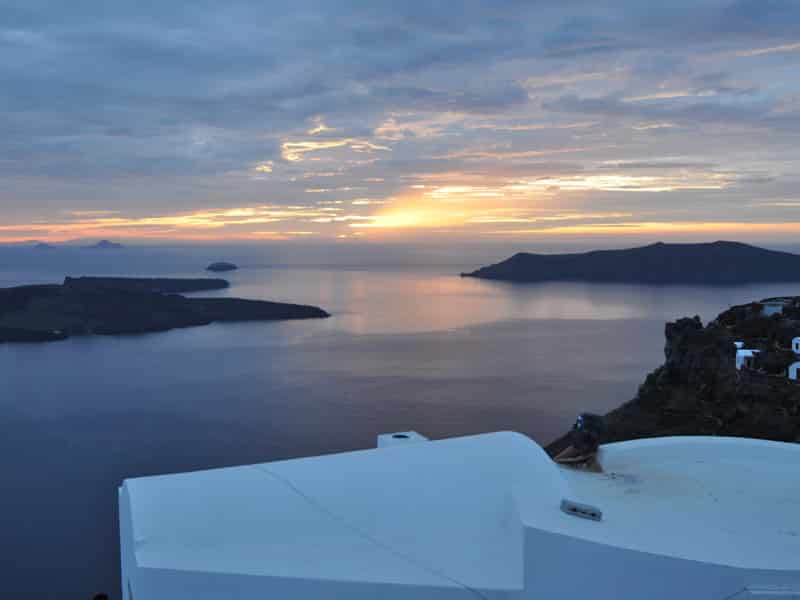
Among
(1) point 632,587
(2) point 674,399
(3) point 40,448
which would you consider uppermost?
(1) point 632,587

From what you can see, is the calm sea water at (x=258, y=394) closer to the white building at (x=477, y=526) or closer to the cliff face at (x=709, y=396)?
the cliff face at (x=709, y=396)

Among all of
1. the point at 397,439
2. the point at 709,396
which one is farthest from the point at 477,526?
the point at 709,396

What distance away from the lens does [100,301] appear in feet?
147

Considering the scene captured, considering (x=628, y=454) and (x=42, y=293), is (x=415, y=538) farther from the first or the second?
(x=42, y=293)

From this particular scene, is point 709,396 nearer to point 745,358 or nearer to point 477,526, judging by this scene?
point 745,358

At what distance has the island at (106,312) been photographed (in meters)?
41.6

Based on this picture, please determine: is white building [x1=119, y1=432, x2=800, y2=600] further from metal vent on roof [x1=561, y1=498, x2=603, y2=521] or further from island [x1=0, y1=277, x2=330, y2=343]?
island [x1=0, y1=277, x2=330, y2=343]

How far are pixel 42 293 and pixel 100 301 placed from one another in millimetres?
4267

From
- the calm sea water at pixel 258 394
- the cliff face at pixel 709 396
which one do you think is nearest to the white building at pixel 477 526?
the cliff face at pixel 709 396

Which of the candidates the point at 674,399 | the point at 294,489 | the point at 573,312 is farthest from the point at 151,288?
the point at 294,489

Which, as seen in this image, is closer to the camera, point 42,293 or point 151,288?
point 42,293

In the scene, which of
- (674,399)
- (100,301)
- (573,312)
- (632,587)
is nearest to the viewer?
(632,587)

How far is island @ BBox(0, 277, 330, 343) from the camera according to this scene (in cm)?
4159

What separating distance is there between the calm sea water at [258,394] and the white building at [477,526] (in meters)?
9.51
